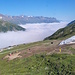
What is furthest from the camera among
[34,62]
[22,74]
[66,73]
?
[34,62]

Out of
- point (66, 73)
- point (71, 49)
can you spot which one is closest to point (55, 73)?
point (66, 73)

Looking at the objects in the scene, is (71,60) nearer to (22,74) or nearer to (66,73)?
(66,73)

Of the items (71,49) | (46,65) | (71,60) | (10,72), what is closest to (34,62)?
(46,65)

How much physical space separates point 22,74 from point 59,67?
11.3 m

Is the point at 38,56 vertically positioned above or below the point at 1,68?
above

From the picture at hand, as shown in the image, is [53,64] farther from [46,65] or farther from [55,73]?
[55,73]

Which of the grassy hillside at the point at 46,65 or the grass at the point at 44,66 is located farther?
the grassy hillside at the point at 46,65

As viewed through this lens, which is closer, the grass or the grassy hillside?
the grass

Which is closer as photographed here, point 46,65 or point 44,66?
point 44,66

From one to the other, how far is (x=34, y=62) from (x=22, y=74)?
28.1ft

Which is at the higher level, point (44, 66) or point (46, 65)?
point (46, 65)

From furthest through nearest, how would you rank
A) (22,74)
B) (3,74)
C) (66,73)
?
(3,74) → (22,74) → (66,73)

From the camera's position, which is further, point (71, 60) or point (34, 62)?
point (34, 62)

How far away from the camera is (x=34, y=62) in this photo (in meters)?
53.3
